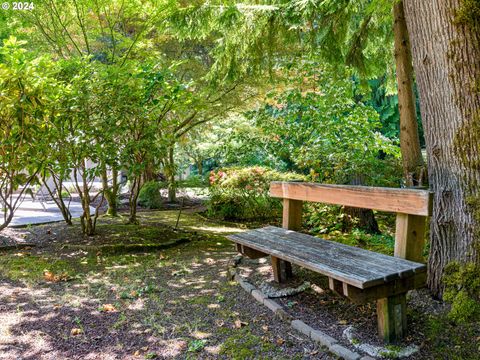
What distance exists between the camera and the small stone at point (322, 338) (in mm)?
2619

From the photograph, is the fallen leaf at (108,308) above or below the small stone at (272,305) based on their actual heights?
below

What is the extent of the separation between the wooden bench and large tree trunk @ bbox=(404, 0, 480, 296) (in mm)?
295

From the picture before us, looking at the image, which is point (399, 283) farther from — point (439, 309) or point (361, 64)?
point (361, 64)

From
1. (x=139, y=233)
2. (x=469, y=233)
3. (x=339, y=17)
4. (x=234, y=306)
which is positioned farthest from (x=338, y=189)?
(x=139, y=233)

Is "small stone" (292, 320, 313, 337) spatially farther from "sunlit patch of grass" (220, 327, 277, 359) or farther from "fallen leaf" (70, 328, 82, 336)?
"fallen leaf" (70, 328, 82, 336)

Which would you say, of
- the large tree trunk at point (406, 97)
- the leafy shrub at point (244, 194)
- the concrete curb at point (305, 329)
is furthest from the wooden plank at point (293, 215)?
the leafy shrub at point (244, 194)

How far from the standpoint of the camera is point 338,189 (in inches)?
136

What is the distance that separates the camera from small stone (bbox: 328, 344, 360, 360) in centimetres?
241

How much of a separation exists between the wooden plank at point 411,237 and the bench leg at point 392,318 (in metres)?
0.35

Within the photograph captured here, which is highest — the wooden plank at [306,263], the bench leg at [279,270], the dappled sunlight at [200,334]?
the wooden plank at [306,263]

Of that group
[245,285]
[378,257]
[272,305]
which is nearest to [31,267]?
[245,285]

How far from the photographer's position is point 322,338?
8.80ft

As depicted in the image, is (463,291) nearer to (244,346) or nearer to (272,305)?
(272,305)

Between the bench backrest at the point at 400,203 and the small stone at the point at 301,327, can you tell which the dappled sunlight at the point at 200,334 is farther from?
the bench backrest at the point at 400,203
